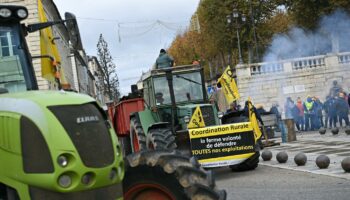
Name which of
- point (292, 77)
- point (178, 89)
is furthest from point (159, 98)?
point (292, 77)

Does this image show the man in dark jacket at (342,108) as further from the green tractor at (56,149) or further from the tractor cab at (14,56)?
the green tractor at (56,149)

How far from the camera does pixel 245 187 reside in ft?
36.4

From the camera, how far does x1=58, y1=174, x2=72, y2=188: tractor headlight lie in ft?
15.0

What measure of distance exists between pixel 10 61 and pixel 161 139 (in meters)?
6.90

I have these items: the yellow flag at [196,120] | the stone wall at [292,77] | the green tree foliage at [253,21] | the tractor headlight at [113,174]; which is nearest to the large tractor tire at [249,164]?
the yellow flag at [196,120]

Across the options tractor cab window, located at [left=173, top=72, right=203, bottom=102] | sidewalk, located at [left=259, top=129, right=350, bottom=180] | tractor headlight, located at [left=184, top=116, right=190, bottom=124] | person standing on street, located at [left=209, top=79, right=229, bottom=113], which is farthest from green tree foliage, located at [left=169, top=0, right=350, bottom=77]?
tractor headlight, located at [left=184, top=116, right=190, bottom=124]

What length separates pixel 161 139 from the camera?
495 inches

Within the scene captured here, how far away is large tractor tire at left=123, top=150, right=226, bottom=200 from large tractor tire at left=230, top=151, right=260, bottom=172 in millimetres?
7894

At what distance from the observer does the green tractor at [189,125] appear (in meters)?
12.9

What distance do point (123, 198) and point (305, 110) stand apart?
2570 cm

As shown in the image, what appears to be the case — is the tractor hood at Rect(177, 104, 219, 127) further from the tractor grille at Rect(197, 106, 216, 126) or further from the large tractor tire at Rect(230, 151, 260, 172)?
the large tractor tire at Rect(230, 151, 260, 172)

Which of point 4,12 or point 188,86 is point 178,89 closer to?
point 188,86

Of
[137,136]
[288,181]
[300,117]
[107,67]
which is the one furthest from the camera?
[107,67]

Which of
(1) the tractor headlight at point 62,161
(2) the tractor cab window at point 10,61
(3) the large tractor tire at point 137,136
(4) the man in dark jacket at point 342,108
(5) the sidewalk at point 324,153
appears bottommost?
(5) the sidewalk at point 324,153
